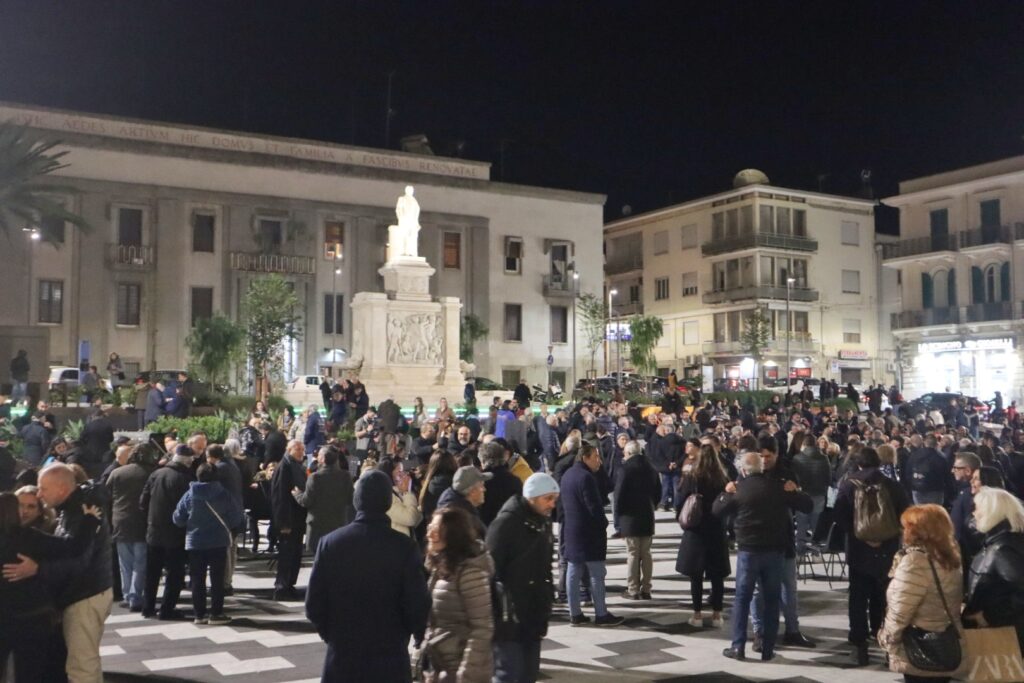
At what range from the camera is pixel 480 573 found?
5.18 metres

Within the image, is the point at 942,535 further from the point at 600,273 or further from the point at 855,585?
the point at 600,273

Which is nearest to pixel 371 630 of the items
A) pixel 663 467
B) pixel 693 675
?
pixel 693 675

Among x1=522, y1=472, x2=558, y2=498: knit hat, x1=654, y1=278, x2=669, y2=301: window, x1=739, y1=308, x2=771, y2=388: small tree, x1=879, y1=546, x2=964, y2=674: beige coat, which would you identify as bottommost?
x1=879, y1=546, x2=964, y2=674: beige coat

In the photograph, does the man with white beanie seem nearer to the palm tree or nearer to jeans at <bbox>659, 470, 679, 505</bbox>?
jeans at <bbox>659, 470, 679, 505</bbox>

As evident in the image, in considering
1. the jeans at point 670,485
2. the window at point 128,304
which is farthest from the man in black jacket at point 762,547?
the window at point 128,304

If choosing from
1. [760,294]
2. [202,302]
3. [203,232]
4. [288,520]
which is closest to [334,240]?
[203,232]

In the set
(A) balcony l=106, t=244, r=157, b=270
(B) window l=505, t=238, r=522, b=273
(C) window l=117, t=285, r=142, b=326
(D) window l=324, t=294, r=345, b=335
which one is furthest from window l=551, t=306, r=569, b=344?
(C) window l=117, t=285, r=142, b=326

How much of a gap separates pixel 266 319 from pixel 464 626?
41885mm

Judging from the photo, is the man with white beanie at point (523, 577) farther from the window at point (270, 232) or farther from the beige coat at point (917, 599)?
the window at point (270, 232)

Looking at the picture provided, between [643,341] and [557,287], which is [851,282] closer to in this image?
[643,341]

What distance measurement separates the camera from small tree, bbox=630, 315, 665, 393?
60562 mm

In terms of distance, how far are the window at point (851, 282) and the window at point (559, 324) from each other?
722 inches

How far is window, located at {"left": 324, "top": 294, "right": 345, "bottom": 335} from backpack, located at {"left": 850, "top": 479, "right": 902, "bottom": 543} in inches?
1734

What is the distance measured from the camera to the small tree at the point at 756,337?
191ft
